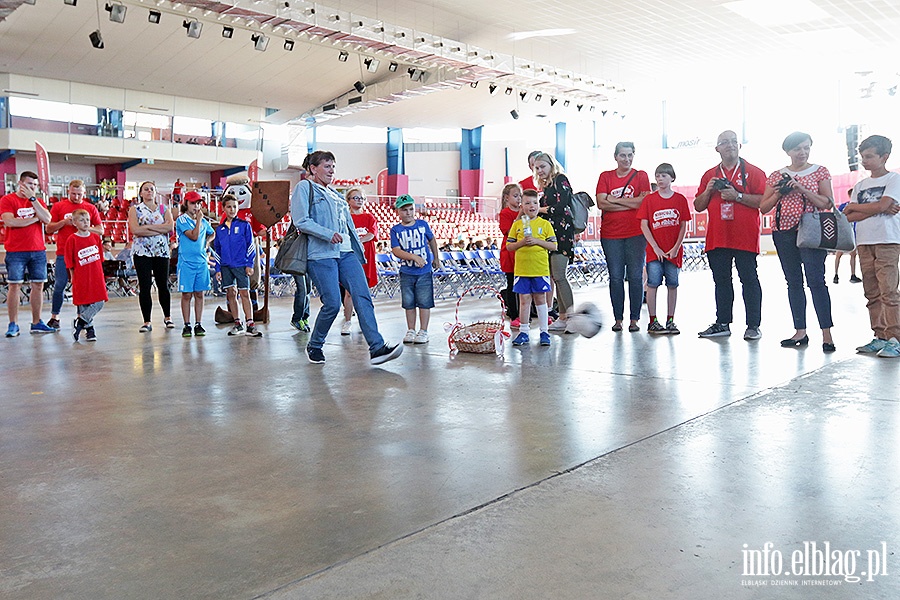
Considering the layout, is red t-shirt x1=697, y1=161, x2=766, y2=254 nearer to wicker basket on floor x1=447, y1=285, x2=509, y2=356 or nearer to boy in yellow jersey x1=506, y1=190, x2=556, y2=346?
boy in yellow jersey x1=506, y1=190, x2=556, y2=346

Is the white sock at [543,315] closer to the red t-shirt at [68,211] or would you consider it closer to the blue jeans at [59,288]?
the red t-shirt at [68,211]

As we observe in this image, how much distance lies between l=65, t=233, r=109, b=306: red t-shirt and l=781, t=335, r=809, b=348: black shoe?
5026 millimetres

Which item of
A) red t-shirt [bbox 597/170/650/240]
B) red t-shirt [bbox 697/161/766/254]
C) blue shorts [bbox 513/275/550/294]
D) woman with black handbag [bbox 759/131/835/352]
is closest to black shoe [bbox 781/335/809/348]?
woman with black handbag [bbox 759/131/835/352]

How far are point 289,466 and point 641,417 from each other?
1419 mm

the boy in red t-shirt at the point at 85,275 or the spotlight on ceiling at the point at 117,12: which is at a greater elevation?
the spotlight on ceiling at the point at 117,12

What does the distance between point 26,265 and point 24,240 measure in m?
0.25

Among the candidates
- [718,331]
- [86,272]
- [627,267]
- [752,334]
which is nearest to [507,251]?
[627,267]

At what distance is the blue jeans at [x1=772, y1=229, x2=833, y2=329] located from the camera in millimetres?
4770

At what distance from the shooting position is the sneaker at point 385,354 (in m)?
4.59

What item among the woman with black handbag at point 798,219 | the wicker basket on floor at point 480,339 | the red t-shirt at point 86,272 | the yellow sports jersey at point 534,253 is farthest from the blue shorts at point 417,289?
the red t-shirt at point 86,272

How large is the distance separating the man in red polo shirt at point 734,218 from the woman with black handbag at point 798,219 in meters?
0.33

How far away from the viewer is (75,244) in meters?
6.23

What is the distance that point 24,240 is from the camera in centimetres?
660

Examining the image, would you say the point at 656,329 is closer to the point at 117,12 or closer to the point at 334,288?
the point at 334,288
